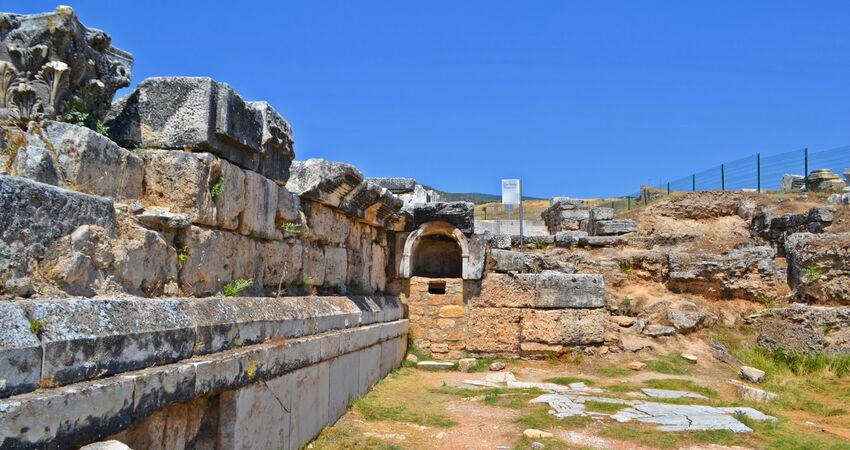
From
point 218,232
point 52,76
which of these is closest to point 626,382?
point 218,232

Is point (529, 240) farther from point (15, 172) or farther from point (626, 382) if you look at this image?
point (15, 172)

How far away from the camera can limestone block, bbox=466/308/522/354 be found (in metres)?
10.4

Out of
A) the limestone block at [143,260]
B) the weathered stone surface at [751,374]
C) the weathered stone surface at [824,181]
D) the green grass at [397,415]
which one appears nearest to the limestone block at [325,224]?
the green grass at [397,415]

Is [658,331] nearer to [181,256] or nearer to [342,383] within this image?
[342,383]

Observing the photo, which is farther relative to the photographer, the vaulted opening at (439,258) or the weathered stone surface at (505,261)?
the vaulted opening at (439,258)

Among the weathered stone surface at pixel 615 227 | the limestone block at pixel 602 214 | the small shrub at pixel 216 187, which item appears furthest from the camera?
the limestone block at pixel 602 214

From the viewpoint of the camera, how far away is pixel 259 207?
17.5ft

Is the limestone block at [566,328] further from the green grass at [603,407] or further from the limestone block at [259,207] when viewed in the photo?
the limestone block at [259,207]

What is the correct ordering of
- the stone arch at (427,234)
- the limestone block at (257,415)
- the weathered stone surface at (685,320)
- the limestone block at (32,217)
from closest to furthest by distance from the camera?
the limestone block at (32,217)
the limestone block at (257,415)
the stone arch at (427,234)
the weathered stone surface at (685,320)

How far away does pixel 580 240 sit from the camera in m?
15.0

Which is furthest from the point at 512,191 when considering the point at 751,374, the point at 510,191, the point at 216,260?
the point at 216,260

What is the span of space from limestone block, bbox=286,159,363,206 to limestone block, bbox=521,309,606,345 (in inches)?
180

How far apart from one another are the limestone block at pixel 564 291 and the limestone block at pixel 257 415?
5.85 metres

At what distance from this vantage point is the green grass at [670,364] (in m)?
9.75
